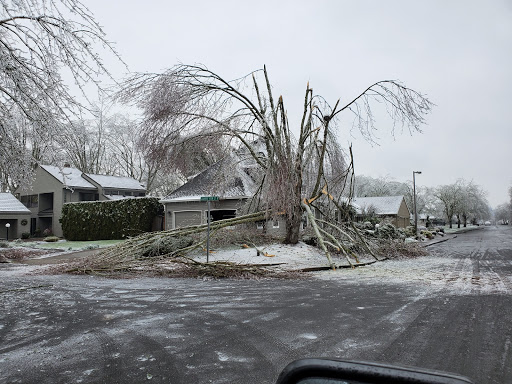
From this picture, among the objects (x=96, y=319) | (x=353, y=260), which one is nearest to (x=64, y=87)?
(x=96, y=319)

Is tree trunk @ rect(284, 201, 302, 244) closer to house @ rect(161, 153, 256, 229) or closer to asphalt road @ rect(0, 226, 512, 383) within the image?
house @ rect(161, 153, 256, 229)

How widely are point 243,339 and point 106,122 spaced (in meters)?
52.0

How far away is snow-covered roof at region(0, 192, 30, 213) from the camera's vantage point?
34797mm

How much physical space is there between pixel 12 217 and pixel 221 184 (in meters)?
27.9

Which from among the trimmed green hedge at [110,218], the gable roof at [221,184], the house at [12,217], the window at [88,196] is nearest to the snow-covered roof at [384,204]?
the gable roof at [221,184]

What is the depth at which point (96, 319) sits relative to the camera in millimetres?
6555

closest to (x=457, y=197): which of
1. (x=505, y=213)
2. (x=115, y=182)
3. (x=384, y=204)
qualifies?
(x=384, y=204)

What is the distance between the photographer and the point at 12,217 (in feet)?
117

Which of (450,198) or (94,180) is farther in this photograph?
(450,198)

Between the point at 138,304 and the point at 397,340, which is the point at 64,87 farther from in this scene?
the point at 397,340

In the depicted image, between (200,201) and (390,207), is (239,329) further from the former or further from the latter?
(390,207)

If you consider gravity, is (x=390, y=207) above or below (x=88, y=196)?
below

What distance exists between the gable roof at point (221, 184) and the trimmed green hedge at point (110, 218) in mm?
3652

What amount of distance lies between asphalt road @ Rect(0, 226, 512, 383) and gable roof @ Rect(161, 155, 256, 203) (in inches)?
294
